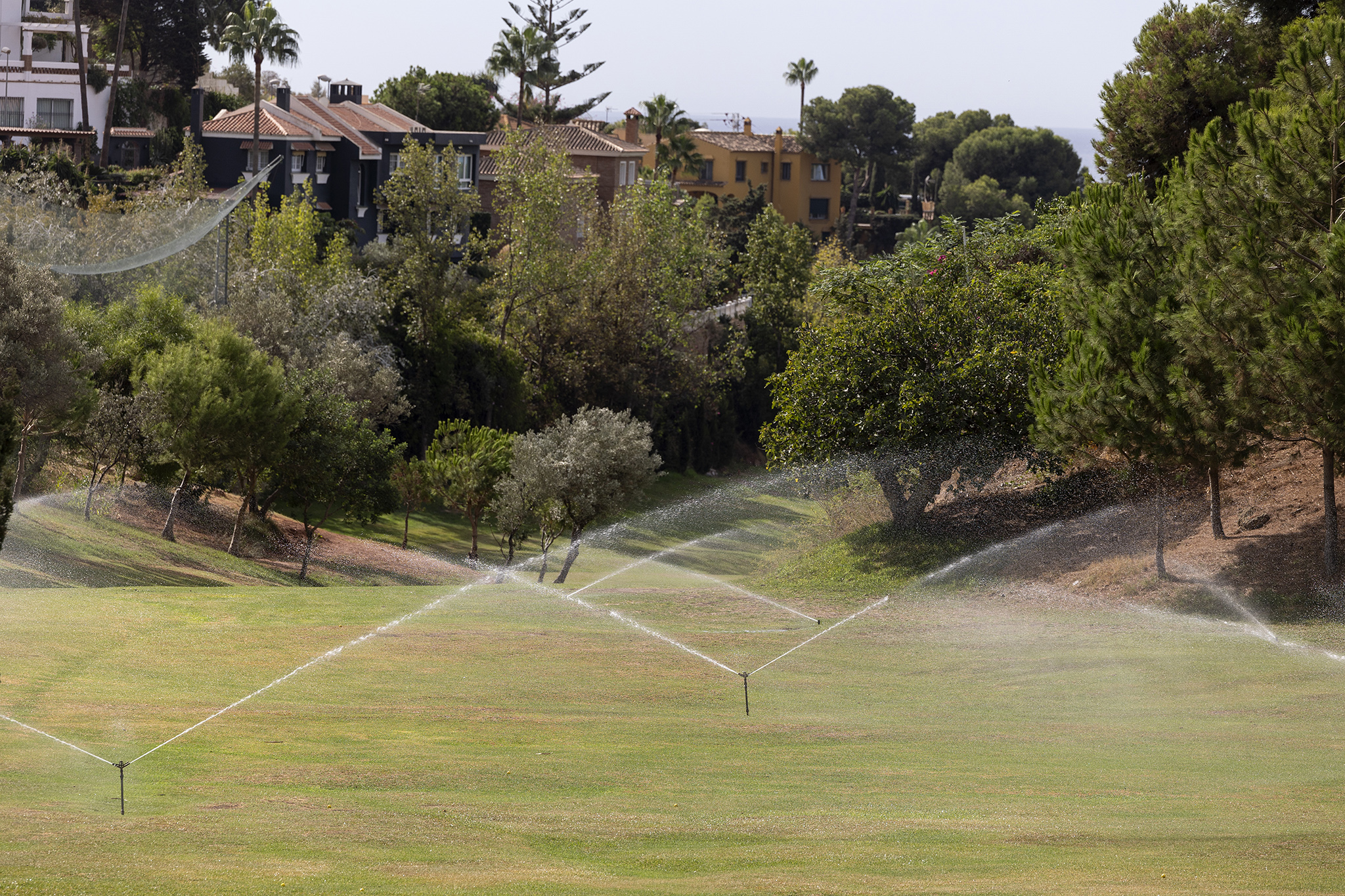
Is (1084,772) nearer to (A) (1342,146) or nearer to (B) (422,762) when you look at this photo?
(B) (422,762)

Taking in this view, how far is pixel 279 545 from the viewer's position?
39.5 meters

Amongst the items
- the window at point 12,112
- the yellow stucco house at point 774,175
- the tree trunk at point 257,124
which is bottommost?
the tree trunk at point 257,124

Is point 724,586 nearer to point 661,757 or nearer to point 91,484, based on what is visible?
point 661,757

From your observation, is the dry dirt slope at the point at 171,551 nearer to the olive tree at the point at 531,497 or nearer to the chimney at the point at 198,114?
the olive tree at the point at 531,497

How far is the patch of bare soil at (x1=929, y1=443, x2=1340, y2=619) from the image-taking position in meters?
23.1

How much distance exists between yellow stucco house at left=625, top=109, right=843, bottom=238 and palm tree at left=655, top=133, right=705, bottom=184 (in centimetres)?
1476

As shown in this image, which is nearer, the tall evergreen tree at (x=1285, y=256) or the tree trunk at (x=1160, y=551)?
the tall evergreen tree at (x=1285, y=256)

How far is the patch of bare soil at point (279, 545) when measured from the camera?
37.1 metres

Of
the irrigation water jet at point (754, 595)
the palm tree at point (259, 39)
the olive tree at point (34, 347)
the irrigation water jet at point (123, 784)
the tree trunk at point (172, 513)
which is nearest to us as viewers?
the irrigation water jet at point (123, 784)

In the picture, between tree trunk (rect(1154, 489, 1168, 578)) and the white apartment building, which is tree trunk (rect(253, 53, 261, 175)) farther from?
tree trunk (rect(1154, 489, 1168, 578))

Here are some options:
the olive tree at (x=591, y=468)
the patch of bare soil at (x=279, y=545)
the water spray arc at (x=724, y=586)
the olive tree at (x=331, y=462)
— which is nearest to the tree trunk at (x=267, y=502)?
the patch of bare soil at (x=279, y=545)

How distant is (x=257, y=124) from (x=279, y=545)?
31.4m

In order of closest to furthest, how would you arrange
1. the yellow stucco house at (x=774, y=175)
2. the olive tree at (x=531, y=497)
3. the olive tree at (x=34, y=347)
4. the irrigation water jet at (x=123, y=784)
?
the irrigation water jet at (x=123, y=784) → the olive tree at (x=34, y=347) → the olive tree at (x=531, y=497) → the yellow stucco house at (x=774, y=175)

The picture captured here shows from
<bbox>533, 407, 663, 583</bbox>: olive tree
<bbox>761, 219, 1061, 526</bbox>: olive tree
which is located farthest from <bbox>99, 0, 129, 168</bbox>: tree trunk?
<bbox>761, 219, 1061, 526</bbox>: olive tree
